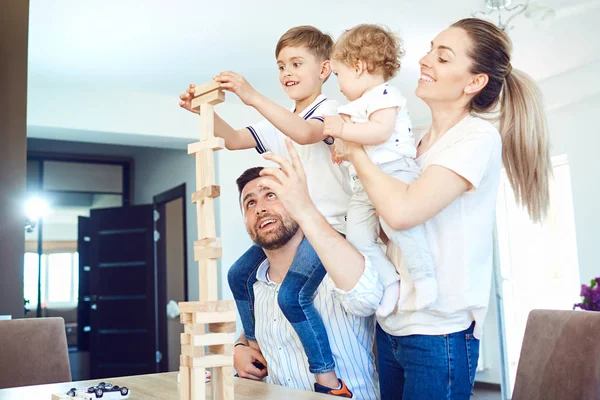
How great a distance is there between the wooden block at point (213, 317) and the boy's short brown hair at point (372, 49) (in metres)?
0.81

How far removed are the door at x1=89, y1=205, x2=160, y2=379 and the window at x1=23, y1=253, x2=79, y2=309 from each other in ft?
2.32

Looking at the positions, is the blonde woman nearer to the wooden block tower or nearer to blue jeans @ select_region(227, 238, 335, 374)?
blue jeans @ select_region(227, 238, 335, 374)

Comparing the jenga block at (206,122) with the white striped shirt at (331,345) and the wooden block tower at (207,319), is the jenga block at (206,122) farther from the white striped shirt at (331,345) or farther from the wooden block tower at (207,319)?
the white striped shirt at (331,345)

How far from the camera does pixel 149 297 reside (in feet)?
24.3

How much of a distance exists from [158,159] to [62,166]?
138 centimetres

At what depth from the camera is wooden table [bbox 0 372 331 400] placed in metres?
1.37

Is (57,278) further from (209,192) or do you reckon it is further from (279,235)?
(209,192)

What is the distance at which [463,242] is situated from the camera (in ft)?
4.50

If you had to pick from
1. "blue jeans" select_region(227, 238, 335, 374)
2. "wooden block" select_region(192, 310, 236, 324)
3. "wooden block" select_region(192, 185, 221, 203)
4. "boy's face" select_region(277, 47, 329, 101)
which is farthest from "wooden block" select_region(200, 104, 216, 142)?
"boy's face" select_region(277, 47, 329, 101)

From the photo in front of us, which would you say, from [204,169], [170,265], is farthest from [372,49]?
[170,265]

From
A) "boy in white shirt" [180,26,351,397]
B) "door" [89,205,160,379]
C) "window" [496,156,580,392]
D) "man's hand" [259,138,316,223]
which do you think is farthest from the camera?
"door" [89,205,160,379]

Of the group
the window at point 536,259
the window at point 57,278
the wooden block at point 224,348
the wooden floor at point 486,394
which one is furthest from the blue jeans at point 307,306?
the window at point 57,278

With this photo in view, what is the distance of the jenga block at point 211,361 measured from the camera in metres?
1.13

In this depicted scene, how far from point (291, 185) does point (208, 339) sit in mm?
469
